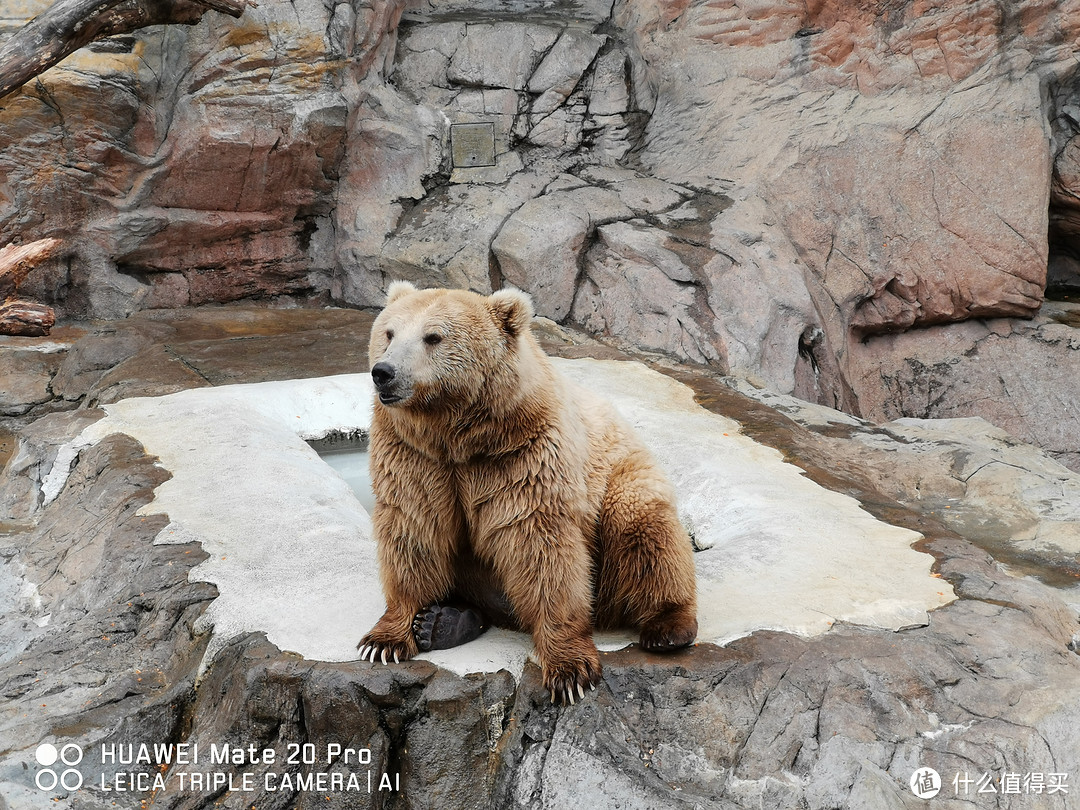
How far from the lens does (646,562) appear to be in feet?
10.7

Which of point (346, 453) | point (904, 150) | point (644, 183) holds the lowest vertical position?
point (346, 453)

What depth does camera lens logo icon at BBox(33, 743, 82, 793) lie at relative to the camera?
3.04 meters

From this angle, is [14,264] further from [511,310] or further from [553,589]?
[553,589]

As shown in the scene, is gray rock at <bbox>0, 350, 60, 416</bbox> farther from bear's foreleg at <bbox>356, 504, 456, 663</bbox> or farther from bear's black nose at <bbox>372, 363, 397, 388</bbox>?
bear's black nose at <bbox>372, 363, 397, 388</bbox>

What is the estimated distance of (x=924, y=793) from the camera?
2885 mm

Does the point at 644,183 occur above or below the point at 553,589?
above

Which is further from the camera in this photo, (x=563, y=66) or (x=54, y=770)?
(x=563, y=66)

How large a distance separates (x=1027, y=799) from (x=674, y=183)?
7.80 metres

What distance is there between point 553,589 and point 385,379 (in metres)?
0.92

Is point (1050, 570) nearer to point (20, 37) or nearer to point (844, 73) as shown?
point (844, 73)

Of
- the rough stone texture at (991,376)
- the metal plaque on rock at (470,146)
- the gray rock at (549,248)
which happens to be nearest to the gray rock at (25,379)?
the gray rock at (549,248)

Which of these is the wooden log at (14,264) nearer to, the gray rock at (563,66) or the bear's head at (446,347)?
the bear's head at (446,347)

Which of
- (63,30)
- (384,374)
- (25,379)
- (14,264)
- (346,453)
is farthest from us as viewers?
(63,30)

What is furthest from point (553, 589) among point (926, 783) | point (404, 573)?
point (926, 783)
